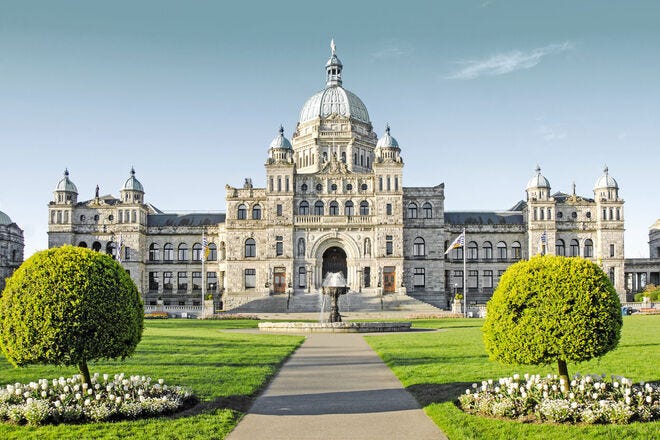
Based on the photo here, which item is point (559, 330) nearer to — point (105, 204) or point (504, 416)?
point (504, 416)

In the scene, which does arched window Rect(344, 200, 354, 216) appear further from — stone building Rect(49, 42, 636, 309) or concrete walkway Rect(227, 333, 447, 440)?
concrete walkway Rect(227, 333, 447, 440)

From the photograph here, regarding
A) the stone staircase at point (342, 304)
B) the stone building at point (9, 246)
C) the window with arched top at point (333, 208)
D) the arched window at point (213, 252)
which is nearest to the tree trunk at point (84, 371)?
the stone staircase at point (342, 304)

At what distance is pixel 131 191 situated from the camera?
8694cm

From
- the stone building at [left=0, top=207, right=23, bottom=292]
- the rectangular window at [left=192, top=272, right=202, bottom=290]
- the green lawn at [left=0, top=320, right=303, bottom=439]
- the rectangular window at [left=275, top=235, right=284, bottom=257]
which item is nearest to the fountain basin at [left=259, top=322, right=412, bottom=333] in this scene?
the green lawn at [left=0, top=320, right=303, bottom=439]

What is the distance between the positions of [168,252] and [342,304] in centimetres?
2685

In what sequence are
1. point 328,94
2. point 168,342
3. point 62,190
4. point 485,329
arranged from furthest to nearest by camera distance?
point 328,94 → point 62,190 → point 168,342 → point 485,329

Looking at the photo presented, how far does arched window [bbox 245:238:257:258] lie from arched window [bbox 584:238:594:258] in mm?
39127

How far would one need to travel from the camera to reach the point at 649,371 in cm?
2200

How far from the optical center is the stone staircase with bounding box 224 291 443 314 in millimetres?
73438

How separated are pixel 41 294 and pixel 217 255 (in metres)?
73.2

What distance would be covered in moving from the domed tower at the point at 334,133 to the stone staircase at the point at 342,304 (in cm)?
1784

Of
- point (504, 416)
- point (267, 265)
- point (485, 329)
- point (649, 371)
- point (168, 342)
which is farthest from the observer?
point (267, 265)

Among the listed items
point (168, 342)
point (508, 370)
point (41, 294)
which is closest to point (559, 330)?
point (508, 370)

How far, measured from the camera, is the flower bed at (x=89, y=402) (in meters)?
15.4
